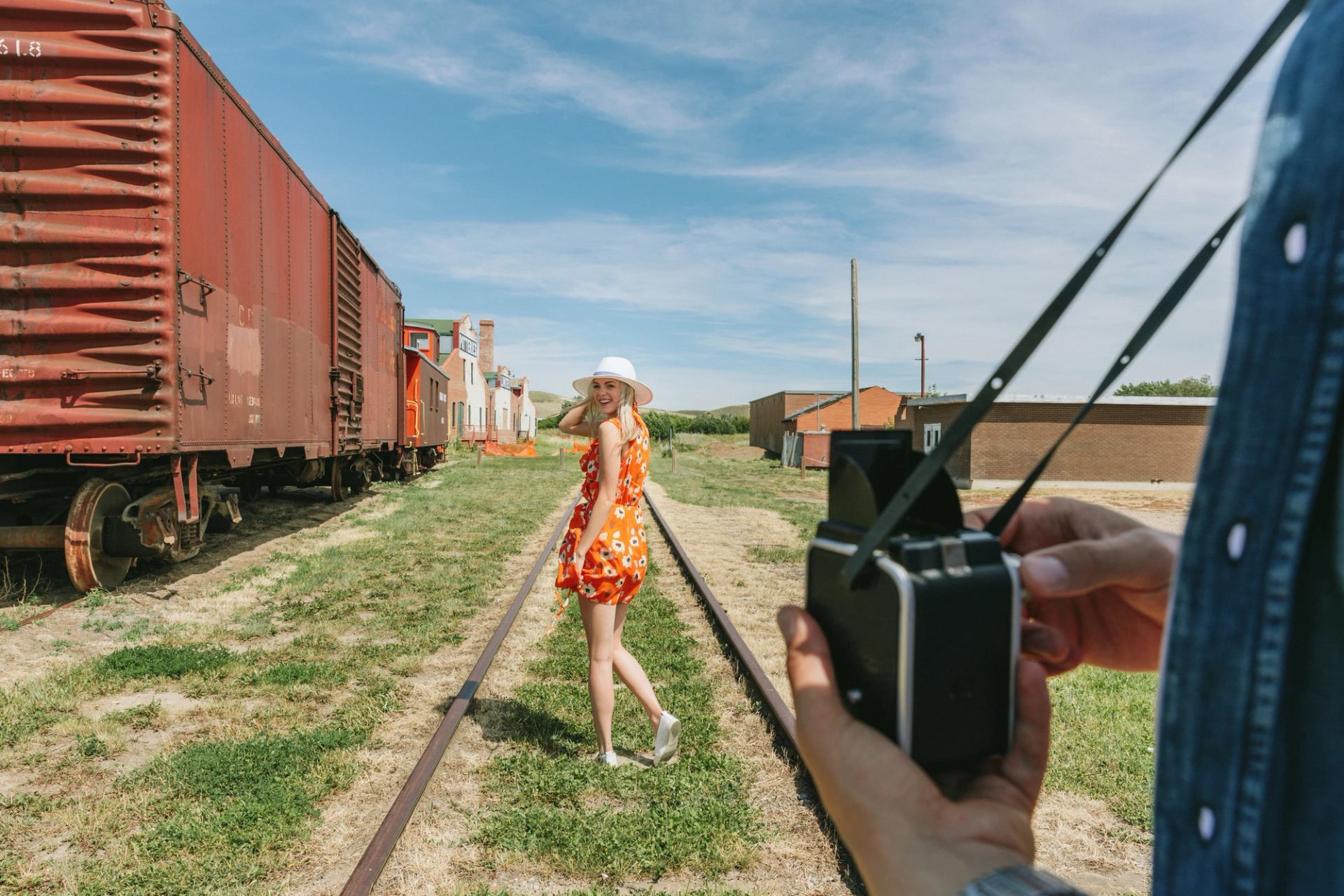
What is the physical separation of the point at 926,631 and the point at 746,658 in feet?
17.1

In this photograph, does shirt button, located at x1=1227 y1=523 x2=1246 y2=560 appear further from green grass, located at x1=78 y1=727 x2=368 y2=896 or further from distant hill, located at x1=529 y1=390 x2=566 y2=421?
distant hill, located at x1=529 y1=390 x2=566 y2=421

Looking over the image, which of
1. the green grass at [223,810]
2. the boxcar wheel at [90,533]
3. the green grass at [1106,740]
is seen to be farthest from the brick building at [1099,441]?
the green grass at [223,810]

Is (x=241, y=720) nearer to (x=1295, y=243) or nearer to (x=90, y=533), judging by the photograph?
(x=90, y=533)

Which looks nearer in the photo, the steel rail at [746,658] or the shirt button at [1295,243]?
the shirt button at [1295,243]

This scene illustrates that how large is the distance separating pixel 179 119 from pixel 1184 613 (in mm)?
8475

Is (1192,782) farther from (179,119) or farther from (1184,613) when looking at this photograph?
(179,119)

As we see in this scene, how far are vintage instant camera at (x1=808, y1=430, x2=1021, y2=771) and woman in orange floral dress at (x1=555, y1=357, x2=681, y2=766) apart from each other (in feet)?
11.0

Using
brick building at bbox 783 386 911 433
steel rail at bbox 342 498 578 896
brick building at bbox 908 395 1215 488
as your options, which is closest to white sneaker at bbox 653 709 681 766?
steel rail at bbox 342 498 578 896

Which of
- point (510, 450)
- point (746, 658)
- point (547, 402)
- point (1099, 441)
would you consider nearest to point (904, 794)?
point (746, 658)

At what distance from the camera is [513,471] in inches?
1084

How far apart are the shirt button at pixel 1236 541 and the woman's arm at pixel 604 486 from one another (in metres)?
3.75

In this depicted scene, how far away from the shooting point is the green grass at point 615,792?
3531 mm

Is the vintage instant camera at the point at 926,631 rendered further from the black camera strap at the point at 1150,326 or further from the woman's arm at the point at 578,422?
the woman's arm at the point at 578,422

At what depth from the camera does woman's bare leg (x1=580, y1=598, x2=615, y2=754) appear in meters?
4.44
